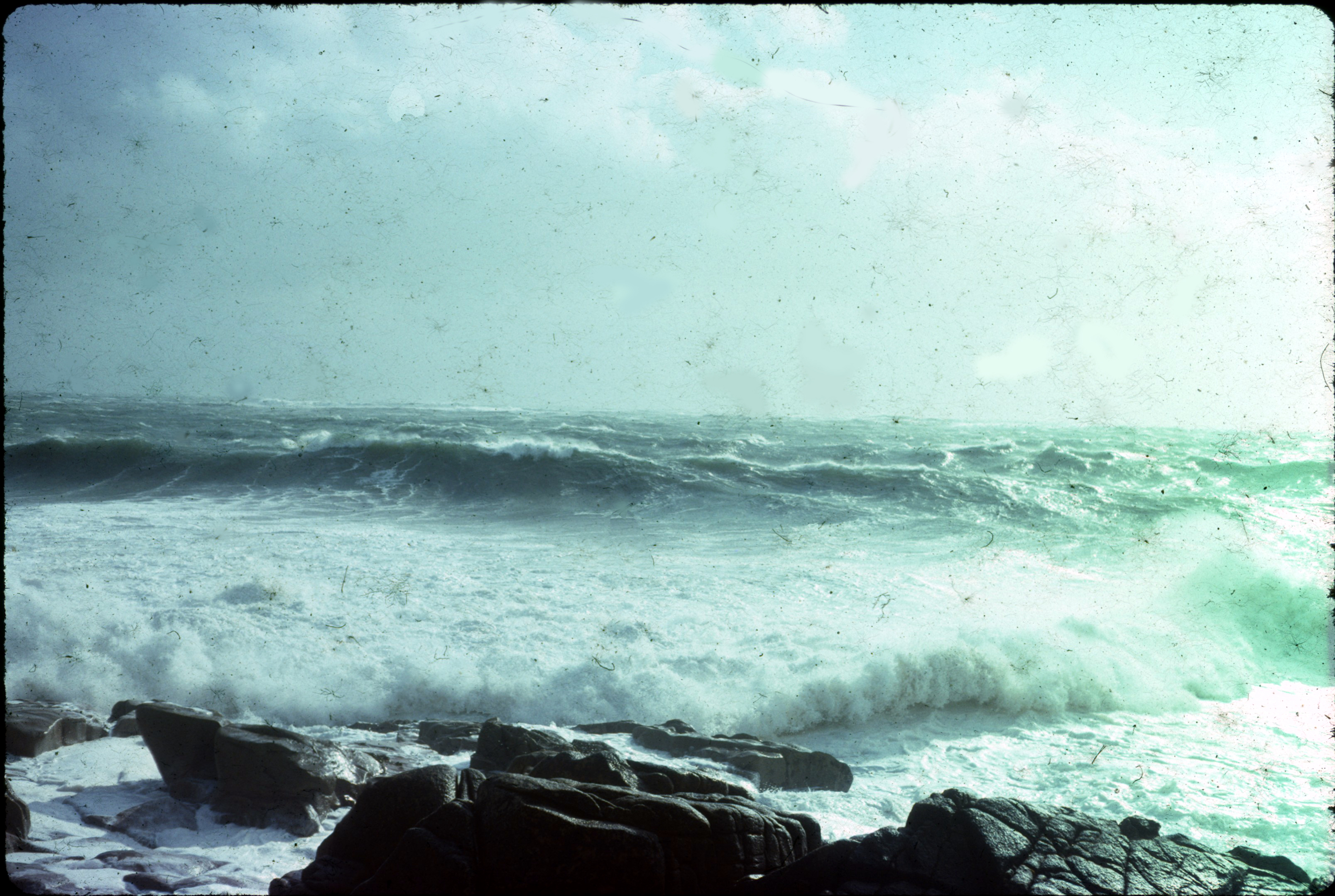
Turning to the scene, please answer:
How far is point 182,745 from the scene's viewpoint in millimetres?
4367

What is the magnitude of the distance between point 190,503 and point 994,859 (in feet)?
45.4

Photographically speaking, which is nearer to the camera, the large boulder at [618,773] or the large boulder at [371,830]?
the large boulder at [371,830]

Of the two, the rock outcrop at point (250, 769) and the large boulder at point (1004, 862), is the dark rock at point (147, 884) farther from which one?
the large boulder at point (1004, 862)

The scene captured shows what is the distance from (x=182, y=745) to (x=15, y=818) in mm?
799

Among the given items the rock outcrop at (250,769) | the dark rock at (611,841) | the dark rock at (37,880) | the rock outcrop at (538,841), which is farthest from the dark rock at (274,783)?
the dark rock at (611,841)

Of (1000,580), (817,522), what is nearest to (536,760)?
(1000,580)

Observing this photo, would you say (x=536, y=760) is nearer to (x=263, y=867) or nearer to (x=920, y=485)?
(x=263, y=867)

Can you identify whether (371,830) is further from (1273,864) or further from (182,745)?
(1273,864)

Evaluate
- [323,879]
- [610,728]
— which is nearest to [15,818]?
[323,879]

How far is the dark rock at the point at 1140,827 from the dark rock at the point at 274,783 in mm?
4404

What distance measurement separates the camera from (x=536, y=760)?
4145mm

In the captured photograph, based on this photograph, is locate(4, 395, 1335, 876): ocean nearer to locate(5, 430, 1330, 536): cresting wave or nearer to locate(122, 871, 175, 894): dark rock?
locate(5, 430, 1330, 536): cresting wave

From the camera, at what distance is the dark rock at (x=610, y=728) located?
5812 mm

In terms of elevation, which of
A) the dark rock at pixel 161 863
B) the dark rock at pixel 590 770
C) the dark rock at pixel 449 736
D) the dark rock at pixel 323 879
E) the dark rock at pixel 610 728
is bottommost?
the dark rock at pixel 610 728
